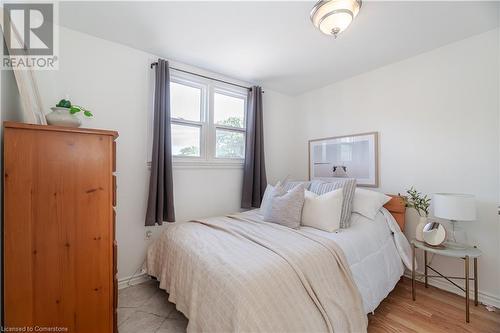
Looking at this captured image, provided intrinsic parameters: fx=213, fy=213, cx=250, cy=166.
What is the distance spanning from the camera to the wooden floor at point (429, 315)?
1.58 metres

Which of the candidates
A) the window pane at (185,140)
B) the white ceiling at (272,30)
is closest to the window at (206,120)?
the window pane at (185,140)

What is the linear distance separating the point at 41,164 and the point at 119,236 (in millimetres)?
1209

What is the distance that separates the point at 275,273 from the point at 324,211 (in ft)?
3.03

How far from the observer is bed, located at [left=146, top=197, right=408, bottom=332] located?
1100mm

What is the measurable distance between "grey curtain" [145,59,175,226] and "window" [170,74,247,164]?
0.71ft

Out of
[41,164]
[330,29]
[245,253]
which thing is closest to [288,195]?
[245,253]

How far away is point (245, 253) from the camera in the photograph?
1394 millimetres

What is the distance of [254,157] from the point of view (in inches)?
118

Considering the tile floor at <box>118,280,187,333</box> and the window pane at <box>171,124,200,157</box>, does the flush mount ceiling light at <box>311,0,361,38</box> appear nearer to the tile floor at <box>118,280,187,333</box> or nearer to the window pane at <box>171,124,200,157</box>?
the window pane at <box>171,124,200,157</box>

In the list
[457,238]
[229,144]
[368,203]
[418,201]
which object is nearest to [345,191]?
[368,203]

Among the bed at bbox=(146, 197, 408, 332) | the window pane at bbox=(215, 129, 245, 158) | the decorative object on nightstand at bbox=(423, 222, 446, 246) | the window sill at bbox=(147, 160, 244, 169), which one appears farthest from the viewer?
the window pane at bbox=(215, 129, 245, 158)

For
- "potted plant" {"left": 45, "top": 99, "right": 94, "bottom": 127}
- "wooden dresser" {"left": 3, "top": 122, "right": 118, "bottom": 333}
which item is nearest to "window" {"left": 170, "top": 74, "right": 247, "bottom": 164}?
"potted plant" {"left": 45, "top": 99, "right": 94, "bottom": 127}

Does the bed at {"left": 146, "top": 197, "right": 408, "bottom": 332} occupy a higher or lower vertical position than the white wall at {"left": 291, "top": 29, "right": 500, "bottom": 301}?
lower

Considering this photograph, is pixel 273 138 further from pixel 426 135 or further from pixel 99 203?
pixel 99 203
